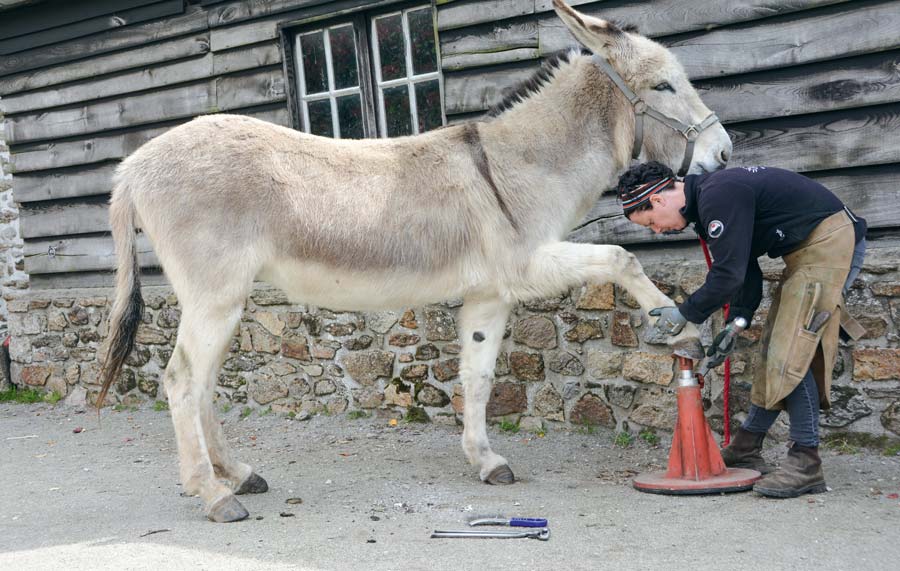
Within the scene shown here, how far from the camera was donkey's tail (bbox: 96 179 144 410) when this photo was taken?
4195 mm

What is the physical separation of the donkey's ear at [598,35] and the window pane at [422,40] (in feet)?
6.78

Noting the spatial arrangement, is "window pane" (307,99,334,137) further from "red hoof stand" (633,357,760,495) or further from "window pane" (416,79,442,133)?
"red hoof stand" (633,357,760,495)

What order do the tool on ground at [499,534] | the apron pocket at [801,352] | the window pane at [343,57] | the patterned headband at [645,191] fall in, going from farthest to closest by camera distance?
the window pane at [343,57] → the patterned headband at [645,191] → the apron pocket at [801,352] → the tool on ground at [499,534]

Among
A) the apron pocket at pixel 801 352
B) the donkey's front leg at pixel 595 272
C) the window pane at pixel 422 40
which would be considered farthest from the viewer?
the window pane at pixel 422 40

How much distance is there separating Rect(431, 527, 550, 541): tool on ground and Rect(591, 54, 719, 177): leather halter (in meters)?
1.95

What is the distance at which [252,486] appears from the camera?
453cm

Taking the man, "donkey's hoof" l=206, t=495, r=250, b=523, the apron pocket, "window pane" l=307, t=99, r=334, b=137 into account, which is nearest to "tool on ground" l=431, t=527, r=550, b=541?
"donkey's hoof" l=206, t=495, r=250, b=523

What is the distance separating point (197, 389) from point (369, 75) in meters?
3.33

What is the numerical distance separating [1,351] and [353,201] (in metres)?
5.85

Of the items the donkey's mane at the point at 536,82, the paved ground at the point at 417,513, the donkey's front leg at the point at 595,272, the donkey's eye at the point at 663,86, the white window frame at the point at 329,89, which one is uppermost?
the white window frame at the point at 329,89

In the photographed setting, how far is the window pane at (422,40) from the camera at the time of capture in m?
6.26

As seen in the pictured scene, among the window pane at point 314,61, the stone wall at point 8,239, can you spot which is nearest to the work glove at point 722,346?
the window pane at point 314,61

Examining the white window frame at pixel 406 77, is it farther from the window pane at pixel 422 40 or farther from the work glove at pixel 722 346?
the work glove at pixel 722 346

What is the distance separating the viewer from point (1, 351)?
27.7 ft
